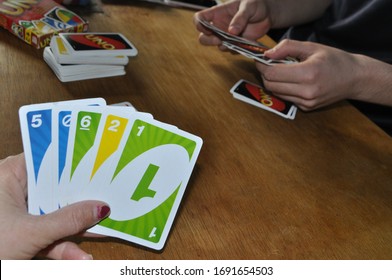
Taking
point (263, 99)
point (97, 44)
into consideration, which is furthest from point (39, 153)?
point (263, 99)

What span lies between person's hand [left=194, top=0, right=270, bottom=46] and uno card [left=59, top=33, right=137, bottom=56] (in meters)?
0.30

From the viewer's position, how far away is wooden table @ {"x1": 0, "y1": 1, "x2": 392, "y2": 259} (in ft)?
3.03

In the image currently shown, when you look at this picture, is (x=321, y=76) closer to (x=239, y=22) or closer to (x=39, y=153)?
(x=239, y=22)

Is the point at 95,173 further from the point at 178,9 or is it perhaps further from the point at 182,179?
the point at 178,9

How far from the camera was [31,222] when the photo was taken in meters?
0.74

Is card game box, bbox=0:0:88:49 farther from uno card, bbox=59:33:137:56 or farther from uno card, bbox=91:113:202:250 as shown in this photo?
uno card, bbox=91:113:202:250

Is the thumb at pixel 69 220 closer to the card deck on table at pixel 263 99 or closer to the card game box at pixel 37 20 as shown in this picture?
the card deck on table at pixel 263 99

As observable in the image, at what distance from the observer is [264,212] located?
98 cm

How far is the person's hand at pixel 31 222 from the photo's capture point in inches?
29.0

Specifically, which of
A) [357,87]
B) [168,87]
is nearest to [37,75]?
[168,87]

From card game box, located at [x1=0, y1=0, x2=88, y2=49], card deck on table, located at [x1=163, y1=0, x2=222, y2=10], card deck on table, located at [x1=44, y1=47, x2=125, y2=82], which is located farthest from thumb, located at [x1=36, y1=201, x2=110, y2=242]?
card deck on table, located at [x1=163, y1=0, x2=222, y2=10]

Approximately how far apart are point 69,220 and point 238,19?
1.03 metres

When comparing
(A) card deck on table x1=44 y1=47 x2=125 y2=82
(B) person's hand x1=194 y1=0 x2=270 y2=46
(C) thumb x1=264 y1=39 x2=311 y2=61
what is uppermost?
(C) thumb x1=264 y1=39 x2=311 y2=61

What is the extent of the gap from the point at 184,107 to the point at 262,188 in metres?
0.34
